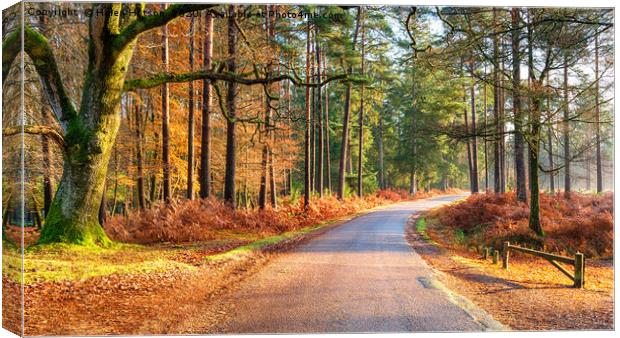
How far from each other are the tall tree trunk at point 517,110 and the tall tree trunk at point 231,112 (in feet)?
14.8

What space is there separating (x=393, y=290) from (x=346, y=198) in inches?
138

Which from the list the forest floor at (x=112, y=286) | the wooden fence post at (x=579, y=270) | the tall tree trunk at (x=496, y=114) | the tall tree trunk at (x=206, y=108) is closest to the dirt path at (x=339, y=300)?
the forest floor at (x=112, y=286)

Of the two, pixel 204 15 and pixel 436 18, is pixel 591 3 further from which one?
pixel 204 15

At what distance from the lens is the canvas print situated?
5008 millimetres

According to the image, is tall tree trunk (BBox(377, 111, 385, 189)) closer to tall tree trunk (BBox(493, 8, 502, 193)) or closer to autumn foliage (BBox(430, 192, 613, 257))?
autumn foliage (BBox(430, 192, 613, 257))

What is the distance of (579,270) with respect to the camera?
5852 millimetres

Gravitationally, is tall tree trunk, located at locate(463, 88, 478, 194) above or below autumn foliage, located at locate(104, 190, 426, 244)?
above

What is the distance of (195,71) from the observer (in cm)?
743

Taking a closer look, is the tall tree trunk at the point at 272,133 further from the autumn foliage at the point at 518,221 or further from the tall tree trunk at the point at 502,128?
the tall tree trunk at the point at 502,128

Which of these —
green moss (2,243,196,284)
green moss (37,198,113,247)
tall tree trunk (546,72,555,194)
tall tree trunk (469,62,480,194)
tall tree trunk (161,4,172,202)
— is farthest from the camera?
tall tree trunk (161,4,172,202)

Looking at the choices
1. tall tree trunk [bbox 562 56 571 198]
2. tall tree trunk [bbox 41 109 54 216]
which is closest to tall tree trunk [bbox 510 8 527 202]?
tall tree trunk [bbox 562 56 571 198]

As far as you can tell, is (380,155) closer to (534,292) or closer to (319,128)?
(319,128)

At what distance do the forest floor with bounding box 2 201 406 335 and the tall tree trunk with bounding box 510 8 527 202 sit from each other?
224 inches

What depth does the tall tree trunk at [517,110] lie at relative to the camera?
20.9ft
